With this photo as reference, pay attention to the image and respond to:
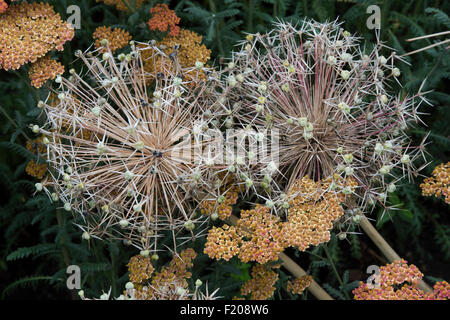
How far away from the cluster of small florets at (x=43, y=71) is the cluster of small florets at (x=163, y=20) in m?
0.56

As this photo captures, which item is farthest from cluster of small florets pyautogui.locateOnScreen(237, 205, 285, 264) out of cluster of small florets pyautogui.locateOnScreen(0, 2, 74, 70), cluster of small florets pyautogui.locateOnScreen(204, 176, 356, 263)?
cluster of small florets pyautogui.locateOnScreen(0, 2, 74, 70)

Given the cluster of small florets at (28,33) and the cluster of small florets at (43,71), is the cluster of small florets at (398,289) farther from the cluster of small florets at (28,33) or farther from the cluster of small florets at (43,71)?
the cluster of small florets at (28,33)

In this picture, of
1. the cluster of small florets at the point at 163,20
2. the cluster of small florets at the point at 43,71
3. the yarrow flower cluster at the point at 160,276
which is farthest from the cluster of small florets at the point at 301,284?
the cluster of small florets at the point at 43,71

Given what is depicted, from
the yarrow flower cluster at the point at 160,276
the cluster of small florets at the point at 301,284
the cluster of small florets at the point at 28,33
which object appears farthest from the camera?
the cluster of small florets at the point at 301,284

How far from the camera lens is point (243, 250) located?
254 centimetres

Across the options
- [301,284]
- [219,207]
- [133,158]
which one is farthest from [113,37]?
[301,284]

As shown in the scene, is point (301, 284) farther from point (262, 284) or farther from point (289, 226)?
point (289, 226)

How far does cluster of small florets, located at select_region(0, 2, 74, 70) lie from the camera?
2.69m

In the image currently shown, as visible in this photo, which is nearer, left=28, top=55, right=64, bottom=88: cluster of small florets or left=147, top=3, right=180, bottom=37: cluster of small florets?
left=28, top=55, right=64, bottom=88: cluster of small florets

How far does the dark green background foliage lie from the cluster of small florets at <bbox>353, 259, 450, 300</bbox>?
1.08 feet

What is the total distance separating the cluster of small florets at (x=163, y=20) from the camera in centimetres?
295

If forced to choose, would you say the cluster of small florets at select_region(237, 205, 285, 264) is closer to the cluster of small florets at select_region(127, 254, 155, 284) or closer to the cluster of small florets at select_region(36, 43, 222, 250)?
the cluster of small florets at select_region(36, 43, 222, 250)

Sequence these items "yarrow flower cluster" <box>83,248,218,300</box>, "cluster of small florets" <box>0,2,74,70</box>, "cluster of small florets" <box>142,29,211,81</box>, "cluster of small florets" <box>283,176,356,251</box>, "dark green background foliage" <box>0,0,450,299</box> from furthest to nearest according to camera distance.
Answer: "dark green background foliage" <box>0,0,450,299</box>
"cluster of small florets" <box>142,29,211,81</box>
"cluster of small florets" <box>0,2,74,70</box>
"yarrow flower cluster" <box>83,248,218,300</box>
"cluster of small florets" <box>283,176,356,251</box>

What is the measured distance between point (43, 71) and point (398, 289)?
2.08m
